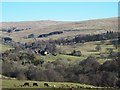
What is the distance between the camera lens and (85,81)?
197 feet

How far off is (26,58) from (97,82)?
45.9 meters

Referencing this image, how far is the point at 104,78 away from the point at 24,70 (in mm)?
21795

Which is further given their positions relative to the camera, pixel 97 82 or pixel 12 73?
pixel 12 73

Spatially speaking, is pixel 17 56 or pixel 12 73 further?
pixel 17 56

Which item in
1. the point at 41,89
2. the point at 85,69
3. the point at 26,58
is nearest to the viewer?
the point at 41,89

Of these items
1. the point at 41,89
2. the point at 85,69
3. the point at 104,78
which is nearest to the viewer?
the point at 41,89

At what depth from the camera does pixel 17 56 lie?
334 feet

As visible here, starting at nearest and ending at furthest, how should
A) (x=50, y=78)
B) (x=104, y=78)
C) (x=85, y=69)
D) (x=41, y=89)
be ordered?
(x=41, y=89), (x=104, y=78), (x=50, y=78), (x=85, y=69)

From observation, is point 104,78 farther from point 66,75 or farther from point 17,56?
point 17,56

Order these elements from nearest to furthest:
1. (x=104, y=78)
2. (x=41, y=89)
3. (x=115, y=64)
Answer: (x=41, y=89), (x=104, y=78), (x=115, y=64)

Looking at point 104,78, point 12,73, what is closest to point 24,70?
point 12,73

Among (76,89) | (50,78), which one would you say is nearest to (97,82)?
(50,78)

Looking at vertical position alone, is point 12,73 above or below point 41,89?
below

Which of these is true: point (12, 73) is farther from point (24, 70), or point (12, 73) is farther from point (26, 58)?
point (26, 58)
